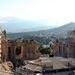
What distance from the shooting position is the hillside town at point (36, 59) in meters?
22.3

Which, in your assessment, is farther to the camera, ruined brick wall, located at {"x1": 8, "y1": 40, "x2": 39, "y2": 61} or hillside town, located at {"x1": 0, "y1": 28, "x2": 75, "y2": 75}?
ruined brick wall, located at {"x1": 8, "y1": 40, "x2": 39, "y2": 61}

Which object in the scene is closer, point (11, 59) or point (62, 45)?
point (62, 45)

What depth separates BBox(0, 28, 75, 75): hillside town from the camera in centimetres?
2231

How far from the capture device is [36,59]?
36.9 m

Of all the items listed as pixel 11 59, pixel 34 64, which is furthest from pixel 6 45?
pixel 34 64

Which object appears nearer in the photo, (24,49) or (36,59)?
(36,59)

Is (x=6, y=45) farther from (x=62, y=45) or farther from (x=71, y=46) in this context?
(x=71, y=46)

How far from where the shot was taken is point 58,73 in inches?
889

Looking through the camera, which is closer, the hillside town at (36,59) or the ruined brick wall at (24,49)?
the hillside town at (36,59)

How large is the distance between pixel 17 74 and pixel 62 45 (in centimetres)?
1410

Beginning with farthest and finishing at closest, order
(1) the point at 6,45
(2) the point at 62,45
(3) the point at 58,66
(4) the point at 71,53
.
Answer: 1. (1) the point at 6,45
2. (2) the point at 62,45
3. (4) the point at 71,53
4. (3) the point at 58,66

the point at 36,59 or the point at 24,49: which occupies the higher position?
the point at 24,49

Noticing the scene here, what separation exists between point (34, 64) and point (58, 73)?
2226 mm

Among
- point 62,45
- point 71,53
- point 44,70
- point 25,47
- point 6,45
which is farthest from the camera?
point 25,47
